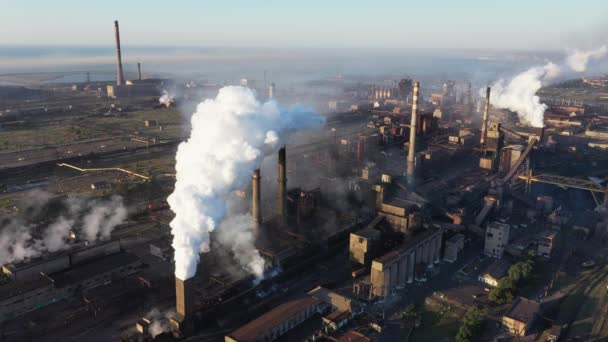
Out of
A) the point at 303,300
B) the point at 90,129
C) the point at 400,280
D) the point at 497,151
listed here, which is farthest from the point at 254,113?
the point at 90,129

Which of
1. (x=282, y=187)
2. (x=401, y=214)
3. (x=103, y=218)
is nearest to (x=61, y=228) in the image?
(x=103, y=218)

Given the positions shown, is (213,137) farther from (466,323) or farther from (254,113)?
(466,323)

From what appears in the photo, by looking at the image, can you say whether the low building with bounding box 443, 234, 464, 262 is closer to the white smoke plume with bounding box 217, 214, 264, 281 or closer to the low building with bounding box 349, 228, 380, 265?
the low building with bounding box 349, 228, 380, 265

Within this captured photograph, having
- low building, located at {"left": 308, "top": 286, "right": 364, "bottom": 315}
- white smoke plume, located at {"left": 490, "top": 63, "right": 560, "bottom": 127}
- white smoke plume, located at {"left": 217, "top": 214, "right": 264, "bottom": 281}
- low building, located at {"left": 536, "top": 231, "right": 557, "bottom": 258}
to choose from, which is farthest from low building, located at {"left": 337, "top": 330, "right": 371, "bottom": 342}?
white smoke plume, located at {"left": 490, "top": 63, "right": 560, "bottom": 127}

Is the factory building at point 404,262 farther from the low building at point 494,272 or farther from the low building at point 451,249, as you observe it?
the low building at point 494,272

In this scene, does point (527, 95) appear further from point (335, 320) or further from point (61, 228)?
point (61, 228)

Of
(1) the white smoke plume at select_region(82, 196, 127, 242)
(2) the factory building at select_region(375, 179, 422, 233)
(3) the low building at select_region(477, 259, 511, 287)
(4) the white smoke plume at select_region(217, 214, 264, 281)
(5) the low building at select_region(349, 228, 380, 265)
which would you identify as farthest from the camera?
(1) the white smoke plume at select_region(82, 196, 127, 242)

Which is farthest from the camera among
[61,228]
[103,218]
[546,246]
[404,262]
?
[103,218]
